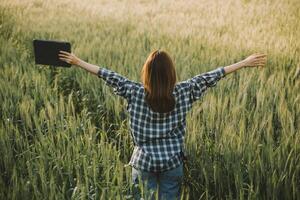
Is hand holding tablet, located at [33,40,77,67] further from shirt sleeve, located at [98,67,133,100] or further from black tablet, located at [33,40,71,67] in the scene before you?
shirt sleeve, located at [98,67,133,100]

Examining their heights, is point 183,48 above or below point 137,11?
below

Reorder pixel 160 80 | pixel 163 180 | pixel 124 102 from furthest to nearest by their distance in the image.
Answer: pixel 124 102 < pixel 163 180 < pixel 160 80

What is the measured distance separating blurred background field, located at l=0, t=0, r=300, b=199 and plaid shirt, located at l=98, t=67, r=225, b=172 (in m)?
0.12

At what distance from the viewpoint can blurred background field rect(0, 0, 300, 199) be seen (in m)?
1.75

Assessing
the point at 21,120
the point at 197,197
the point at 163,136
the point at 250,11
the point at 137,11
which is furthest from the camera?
the point at 137,11

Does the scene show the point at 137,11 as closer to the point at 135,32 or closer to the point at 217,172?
the point at 135,32

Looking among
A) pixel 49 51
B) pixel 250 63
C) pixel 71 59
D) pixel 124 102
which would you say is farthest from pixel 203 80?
pixel 124 102

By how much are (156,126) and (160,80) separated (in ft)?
0.66

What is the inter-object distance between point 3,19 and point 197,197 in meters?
4.03

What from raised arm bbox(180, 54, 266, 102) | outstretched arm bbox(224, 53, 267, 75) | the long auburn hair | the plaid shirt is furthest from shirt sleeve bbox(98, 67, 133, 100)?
outstretched arm bbox(224, 53, 267, 75)

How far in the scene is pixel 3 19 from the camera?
16.7ft

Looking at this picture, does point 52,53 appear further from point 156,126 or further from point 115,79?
point 156,126

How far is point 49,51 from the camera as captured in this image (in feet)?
5.93

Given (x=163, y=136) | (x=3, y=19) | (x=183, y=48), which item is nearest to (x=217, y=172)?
(x=163, y=136)
